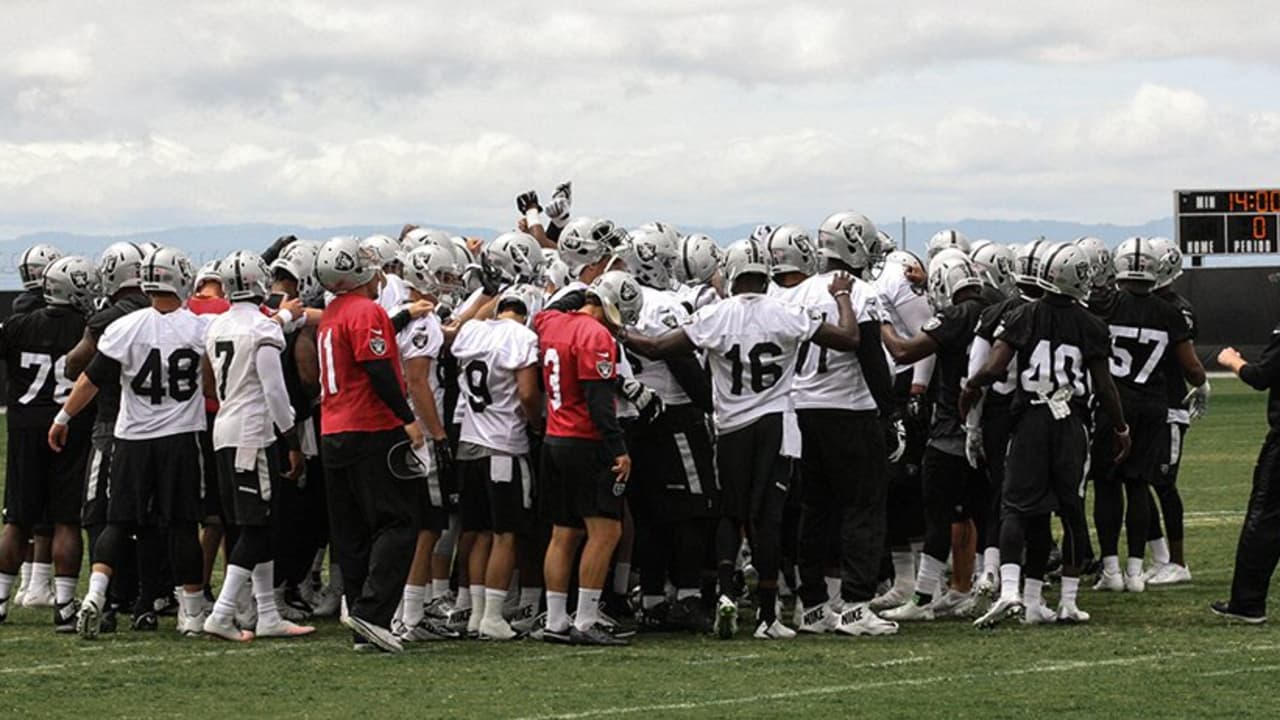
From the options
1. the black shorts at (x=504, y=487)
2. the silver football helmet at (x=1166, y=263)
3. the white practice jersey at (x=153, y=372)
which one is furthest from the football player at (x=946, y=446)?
the white practice jersey at (x=153, y=372)

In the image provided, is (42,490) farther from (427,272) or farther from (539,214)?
(539,214)

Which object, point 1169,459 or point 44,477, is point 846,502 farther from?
point 44,477

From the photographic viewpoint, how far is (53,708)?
9273 mm

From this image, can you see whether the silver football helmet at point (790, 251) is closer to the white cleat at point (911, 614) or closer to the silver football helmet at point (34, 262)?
the white cleat at point (911, 614)

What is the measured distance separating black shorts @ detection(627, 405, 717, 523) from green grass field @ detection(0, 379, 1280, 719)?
2.54ft

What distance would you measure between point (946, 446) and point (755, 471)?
5.05ft

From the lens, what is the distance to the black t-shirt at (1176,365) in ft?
45.1

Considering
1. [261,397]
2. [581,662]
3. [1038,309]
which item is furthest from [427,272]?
[1038,309]

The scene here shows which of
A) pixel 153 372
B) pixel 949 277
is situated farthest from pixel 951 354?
pixel 153 372

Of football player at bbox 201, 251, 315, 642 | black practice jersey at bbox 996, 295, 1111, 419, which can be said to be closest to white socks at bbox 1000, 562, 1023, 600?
black practice jersey at bbox 996, 295, 1111, 419

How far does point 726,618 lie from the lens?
11.4 metres

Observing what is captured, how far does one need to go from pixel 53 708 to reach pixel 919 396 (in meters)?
5.72

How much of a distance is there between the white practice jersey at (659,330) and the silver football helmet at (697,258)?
0.49m

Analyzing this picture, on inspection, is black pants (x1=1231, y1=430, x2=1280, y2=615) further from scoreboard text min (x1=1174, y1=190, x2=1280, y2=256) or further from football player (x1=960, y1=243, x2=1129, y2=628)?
scoreboard text min (x1=1174, y1=190, x2=1280, y2=256)
